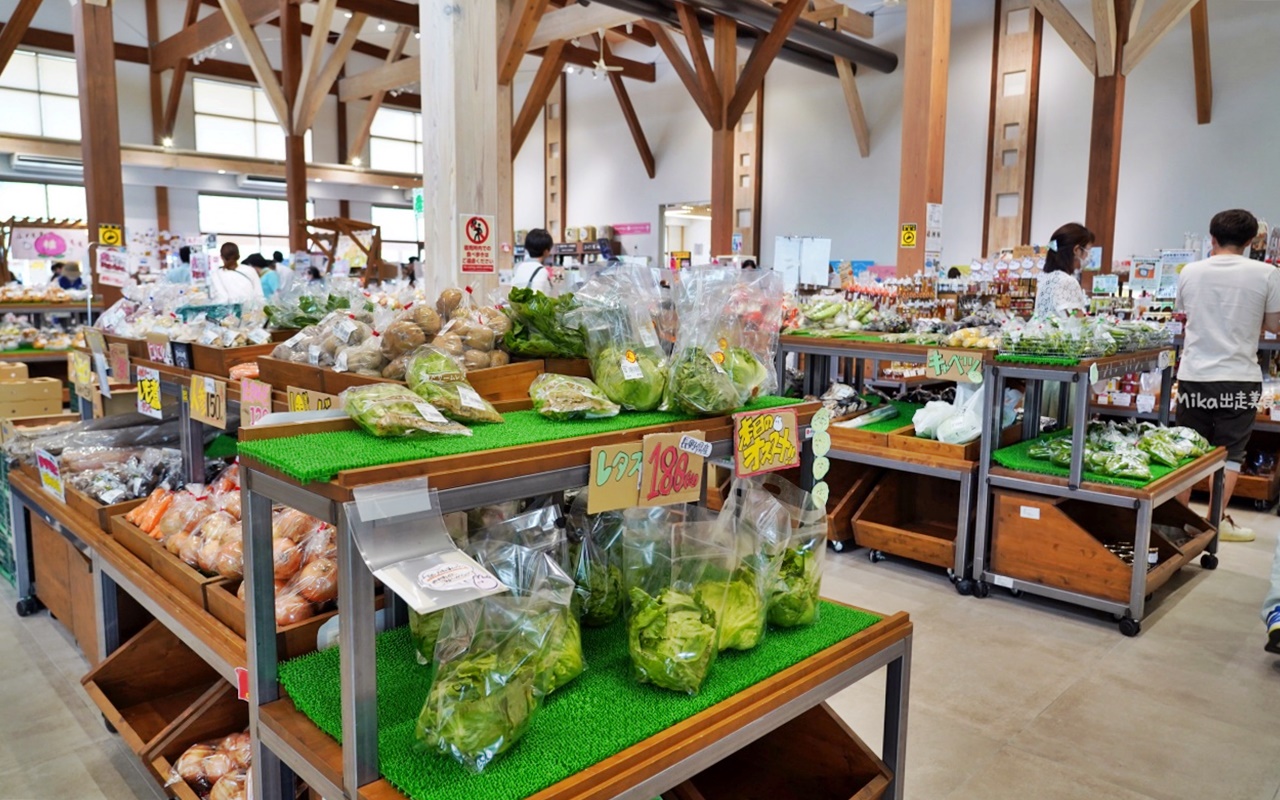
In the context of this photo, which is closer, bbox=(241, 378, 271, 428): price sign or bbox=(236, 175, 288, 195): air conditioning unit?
bbox=(241, 378, 271, 428): price sign

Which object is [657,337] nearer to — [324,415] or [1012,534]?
[324,415]

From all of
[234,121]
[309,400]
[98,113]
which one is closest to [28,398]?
[98,113]

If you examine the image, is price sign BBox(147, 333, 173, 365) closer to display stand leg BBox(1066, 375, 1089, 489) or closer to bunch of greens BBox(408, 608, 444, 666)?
bunch of greens BBox(408, 608, 444, 666)

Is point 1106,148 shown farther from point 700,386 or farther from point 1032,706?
point 700,386

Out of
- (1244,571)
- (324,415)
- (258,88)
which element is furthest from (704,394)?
(258,88)

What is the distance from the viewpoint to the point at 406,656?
5.37ft

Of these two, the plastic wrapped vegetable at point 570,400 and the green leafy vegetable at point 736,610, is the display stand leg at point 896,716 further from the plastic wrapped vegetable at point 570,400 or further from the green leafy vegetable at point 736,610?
the plastic wrapped vegetable at point 570,400

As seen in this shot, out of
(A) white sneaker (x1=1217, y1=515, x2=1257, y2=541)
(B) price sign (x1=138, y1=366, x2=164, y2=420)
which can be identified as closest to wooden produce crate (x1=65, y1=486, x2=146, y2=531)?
(B) price sign (x1=138, y1=366, x2=164, y2=420)

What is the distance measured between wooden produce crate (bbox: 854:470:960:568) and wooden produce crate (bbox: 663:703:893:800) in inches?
90.2

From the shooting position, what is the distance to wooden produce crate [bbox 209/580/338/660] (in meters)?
1.64

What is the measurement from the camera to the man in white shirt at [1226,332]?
4.15 metres

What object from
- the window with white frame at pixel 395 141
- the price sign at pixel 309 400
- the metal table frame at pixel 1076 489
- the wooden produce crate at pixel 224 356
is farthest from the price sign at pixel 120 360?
the window with white frame at pixel 395 141

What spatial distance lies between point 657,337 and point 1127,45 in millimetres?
7884

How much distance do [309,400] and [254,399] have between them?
0.99ft
